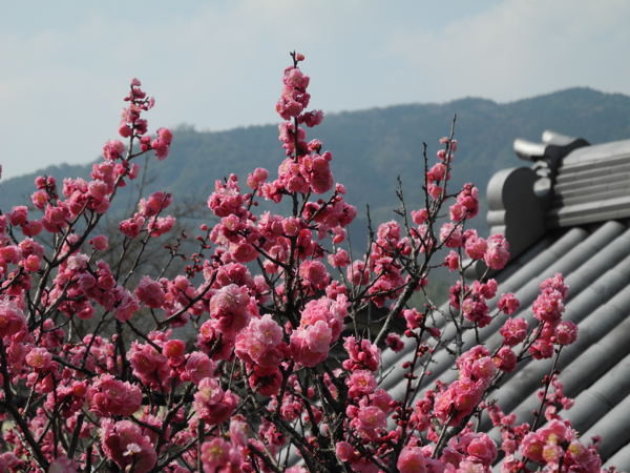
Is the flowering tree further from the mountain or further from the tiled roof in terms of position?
the mountain

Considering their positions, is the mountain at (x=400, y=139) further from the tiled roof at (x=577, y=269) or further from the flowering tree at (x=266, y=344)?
the flowering tree at (x=266, y=344)

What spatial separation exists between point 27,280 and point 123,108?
52.6 inches

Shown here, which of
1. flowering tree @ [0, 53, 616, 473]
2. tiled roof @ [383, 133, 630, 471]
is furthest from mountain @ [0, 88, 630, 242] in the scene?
flowering tree @ [0, 53, 616, 473]

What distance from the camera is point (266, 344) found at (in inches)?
75.0

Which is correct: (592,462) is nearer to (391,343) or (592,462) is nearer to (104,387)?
(104,387)

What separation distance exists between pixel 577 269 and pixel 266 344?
12.4ft

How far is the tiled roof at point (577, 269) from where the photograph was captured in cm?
408

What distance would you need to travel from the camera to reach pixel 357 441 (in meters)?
2.29

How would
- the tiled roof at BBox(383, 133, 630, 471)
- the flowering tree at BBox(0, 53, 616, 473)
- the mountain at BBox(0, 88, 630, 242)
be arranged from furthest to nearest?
the mountain at BBox(0, 88, 630, 242) → the tiled roof at BBox(383, 133, 630, 471) → the flowering tree at BBox(0, 53, 616, 473)

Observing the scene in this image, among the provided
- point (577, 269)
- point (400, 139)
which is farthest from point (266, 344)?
point (400, 139)

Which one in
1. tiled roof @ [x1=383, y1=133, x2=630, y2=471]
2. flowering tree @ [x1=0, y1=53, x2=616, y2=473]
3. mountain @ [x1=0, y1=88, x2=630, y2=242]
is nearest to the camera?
flowering tree @ [x1=0, y1=53, x2=616, y2=473]

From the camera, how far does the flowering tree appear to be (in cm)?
196

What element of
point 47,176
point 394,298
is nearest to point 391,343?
point 394,298

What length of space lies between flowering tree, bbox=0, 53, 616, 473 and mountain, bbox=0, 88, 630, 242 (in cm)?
13151
